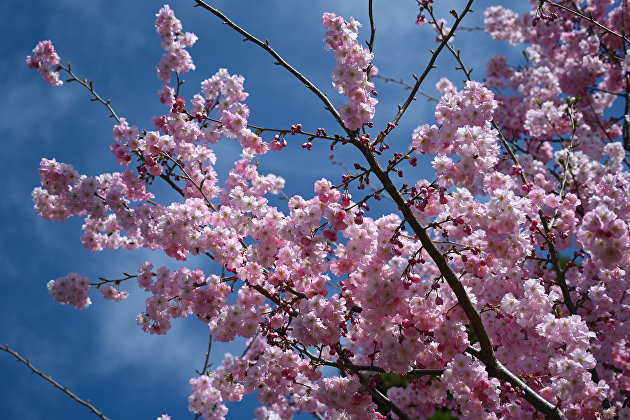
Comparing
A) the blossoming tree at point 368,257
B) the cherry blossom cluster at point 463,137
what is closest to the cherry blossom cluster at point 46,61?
the blossoming tree at point 368,257

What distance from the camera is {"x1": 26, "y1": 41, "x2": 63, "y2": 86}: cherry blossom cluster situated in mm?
6383

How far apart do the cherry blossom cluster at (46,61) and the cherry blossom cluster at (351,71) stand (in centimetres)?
414

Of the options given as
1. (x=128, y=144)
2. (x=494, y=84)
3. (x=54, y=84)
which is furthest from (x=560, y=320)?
(x=494, y=84)

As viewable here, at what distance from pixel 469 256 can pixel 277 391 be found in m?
2.51

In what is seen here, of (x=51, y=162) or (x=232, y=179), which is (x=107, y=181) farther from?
(x=232, y=179)

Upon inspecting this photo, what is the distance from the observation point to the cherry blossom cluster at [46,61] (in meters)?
6.38

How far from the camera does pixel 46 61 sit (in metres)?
6.42

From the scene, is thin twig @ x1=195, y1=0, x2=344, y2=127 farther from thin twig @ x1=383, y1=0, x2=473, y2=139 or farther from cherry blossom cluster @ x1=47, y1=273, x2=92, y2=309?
cherry blossom cluster @ x1=47, y1=273, x2=92, y2=309

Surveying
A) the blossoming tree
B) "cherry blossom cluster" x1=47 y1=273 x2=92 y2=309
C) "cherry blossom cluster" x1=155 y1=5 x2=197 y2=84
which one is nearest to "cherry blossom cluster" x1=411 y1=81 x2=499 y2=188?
the blossoming tree

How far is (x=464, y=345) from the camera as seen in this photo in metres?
4.47

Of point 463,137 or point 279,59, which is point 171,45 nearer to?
point 279,59

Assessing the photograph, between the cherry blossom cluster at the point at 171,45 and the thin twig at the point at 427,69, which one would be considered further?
the cherry blossom cluster at the point at 171,45

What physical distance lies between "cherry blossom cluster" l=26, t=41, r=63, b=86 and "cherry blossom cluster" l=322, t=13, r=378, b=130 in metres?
4.14

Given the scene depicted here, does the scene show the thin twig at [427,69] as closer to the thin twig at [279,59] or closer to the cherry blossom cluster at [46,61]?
the thin twig at [279,59]
